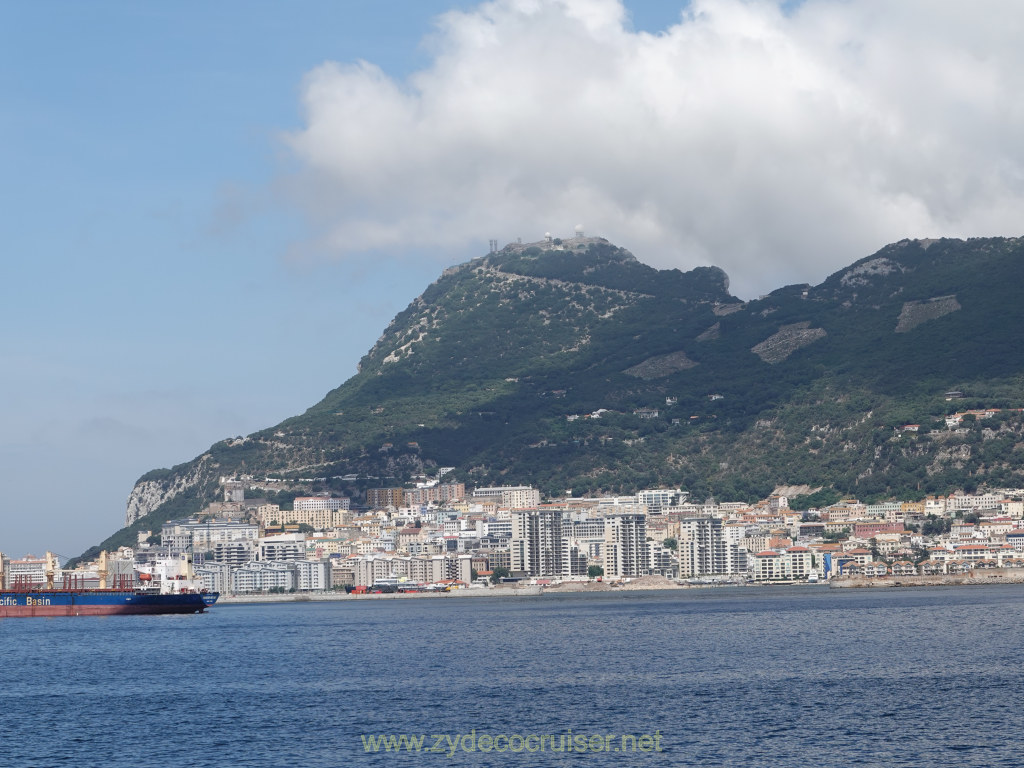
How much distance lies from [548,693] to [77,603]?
96941 mm

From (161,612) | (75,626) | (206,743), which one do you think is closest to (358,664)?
(206,743)

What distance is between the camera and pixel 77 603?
5817 inches

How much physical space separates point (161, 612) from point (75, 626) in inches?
958

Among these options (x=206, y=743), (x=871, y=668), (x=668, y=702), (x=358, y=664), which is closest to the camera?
(x=206, y=743)

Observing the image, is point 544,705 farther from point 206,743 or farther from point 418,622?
point 418,622

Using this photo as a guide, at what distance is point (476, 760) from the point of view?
4588 centimetres

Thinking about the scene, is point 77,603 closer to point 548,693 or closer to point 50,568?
point 50,568

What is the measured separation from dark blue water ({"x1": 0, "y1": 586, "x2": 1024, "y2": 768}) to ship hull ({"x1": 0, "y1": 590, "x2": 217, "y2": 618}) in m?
41.3

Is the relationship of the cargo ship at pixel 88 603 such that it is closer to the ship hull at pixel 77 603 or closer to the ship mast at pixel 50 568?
the ship hull at pixel 77 603

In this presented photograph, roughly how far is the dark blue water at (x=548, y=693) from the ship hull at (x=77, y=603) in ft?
135

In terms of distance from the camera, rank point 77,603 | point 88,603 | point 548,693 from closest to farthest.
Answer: point 548,693
point 88,603
point 77,603

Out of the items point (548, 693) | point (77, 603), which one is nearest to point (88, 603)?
point (77, 603)

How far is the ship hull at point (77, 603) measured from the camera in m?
146

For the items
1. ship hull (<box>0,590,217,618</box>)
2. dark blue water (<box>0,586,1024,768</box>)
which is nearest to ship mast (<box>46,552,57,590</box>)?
ship hull (<box>0,590,217,618</box>)
